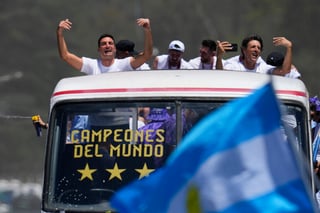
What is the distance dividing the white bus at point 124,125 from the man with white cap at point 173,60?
1.94 metres

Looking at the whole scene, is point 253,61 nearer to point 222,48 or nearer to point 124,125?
point 222,48

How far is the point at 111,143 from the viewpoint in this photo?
8.95 metres

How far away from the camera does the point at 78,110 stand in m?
9.20

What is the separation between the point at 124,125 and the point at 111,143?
0.55ft

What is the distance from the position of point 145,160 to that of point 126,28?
82.1 feet

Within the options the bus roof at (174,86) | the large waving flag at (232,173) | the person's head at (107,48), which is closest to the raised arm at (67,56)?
the person's head at (107,48)

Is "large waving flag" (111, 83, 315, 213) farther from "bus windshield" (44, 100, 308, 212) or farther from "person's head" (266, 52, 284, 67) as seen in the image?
"person's head" (266, 52, 284, 67)

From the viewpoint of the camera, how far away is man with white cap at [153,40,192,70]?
11.2 metres

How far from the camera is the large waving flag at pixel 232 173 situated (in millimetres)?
5688

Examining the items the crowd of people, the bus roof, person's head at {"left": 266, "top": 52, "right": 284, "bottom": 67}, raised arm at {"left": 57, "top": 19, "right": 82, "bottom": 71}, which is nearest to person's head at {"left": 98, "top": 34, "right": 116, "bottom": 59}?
the crowd of people

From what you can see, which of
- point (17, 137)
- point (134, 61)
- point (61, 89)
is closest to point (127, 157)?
point (61, 89)

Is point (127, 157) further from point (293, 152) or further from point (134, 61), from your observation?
point (293, 152)

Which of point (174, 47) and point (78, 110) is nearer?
point (78, 110)

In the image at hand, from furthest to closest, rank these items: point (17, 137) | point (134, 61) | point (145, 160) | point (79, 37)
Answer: point (79, 37) → point (17, 137) → point (134, 61) → point (145, 160)
